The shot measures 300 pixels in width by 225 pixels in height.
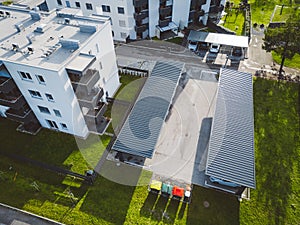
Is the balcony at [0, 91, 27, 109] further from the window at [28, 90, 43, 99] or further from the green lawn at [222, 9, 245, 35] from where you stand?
the green lawn at [222, 9, 245, 35]

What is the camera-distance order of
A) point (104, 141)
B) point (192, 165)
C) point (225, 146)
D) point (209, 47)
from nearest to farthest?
point (225, 146) → point (192, 165) → point (104, 141) → point (209, 47)

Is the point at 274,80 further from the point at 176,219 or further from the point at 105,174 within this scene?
the point at 105,174

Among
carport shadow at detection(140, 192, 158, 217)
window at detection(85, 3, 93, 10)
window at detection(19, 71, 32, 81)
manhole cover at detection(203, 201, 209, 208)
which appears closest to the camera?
carport shadow at detection(140, 192, 158, 217)

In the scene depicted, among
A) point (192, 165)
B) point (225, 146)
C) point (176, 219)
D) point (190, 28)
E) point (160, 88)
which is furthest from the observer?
point (190, 28)

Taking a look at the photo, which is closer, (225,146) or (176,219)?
(176,219)

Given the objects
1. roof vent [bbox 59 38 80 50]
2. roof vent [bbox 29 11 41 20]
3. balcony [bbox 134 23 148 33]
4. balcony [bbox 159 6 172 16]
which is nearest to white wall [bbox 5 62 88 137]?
roof vent [bbox 59 38 80 50]

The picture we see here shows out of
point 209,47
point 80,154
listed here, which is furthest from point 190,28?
point 80,154

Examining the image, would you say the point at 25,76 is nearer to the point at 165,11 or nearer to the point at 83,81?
the point at 83,81

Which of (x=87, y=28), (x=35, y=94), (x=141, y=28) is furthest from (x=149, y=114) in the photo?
(x=141, y=28)
